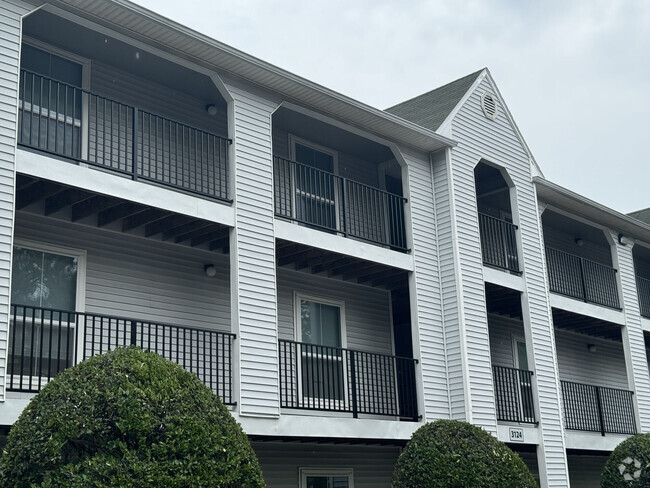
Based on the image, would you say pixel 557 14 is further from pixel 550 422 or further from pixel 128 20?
pixel 128 20

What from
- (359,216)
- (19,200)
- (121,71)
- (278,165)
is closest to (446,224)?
(359,216)

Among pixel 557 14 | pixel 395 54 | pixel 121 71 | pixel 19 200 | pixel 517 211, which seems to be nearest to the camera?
pixel 19 200

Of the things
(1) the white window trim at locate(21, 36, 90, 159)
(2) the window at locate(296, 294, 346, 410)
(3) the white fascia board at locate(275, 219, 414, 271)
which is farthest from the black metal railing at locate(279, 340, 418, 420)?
(1) the white window trim at locate(21, 36, 90, 159)

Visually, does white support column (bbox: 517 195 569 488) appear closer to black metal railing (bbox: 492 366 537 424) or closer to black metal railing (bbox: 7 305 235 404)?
black metal railing (bbox: 492 366 537 424)

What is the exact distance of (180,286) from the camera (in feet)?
48.5

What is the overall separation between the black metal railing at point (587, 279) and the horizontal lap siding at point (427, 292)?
5.18 metres

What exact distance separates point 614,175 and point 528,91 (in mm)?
12440

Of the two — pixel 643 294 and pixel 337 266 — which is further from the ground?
pixel 643 294

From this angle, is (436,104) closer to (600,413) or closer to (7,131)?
(600,413)

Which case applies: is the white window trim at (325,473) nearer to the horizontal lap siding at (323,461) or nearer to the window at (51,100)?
the horizontal lap siding at (323,461)

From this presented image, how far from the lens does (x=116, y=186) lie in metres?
12.3

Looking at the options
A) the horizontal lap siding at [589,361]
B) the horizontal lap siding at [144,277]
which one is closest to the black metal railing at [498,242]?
the horizontal lap siding at [589,361]

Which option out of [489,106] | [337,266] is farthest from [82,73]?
[489,106]

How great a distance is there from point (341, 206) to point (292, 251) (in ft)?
6.87
